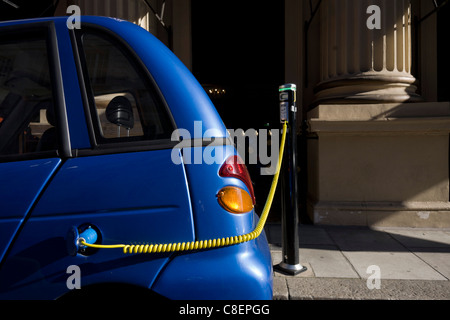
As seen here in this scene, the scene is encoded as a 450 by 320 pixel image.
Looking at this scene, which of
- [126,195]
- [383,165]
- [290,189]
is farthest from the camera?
[383,165]

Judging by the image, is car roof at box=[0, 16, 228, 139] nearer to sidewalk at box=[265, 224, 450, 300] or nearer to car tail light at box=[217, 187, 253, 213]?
car tail light at box=[217, 187, 253, 213]

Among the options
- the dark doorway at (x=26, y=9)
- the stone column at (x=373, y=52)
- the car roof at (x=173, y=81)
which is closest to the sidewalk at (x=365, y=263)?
the car roof at (x=173, y=81)

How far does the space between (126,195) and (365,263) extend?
3.04 metres

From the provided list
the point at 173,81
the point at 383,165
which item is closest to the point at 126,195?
the point at 173,81

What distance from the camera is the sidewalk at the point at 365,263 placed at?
282 cm

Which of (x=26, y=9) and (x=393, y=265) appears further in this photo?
(x=26, y=9)

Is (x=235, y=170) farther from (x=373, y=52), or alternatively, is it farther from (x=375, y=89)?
(x=373, y=52)

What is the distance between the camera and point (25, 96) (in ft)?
6.07

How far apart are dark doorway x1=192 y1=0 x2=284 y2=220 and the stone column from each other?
248 centimetres
